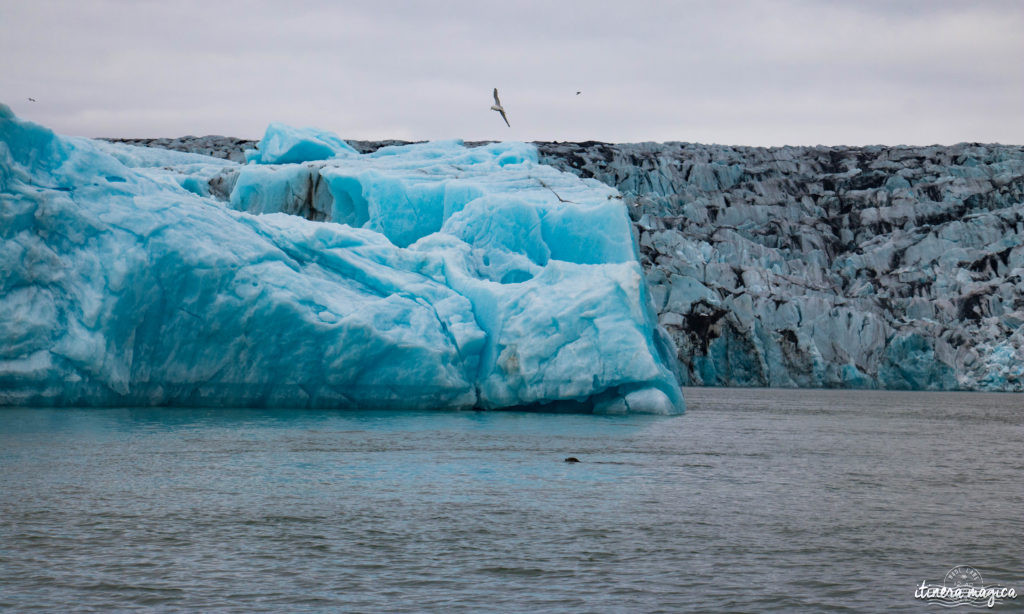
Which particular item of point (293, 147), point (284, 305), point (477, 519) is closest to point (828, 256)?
point (293, 147)

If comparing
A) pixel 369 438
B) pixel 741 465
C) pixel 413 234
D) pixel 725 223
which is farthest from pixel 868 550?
pixel 725 223

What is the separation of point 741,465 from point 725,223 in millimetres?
39802

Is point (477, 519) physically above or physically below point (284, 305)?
below

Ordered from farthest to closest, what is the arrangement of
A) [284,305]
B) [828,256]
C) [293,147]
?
[828,256] → [293,147] → [284,305]

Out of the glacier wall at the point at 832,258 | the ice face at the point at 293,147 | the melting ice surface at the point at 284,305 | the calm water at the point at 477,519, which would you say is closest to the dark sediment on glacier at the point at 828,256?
the glacier wall at the point at 832,258

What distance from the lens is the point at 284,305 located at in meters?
18.3

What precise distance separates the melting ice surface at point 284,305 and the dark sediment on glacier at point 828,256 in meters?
16.8

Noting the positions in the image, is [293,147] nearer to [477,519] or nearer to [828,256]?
[477,519]

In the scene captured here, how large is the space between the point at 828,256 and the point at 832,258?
0.21m

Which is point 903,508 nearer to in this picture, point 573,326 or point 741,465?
point 741,465

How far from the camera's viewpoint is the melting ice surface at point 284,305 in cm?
1758

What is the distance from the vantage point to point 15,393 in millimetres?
17625

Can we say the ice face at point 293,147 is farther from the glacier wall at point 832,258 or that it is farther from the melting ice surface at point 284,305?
the glacier wall at point 832,258

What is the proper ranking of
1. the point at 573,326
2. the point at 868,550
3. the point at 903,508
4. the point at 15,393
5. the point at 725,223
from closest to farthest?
the point at 868,550 < the point at 903,508 < the point at 15,393 < the point at 573,326 < the point at 725,223
